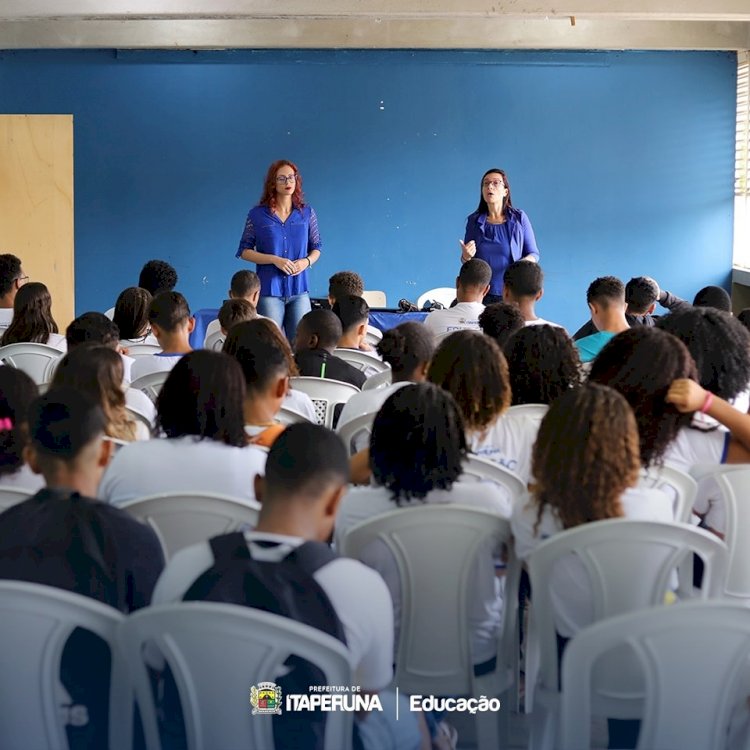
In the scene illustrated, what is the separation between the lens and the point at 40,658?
1957 mm

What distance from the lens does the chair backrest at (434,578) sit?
242 cm

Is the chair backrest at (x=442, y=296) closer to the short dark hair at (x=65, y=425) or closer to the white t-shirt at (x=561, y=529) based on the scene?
the white t-shirt at (x=561, y=529)

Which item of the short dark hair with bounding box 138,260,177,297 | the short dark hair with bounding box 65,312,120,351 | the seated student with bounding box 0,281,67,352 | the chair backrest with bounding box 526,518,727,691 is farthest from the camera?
the short dark hair with bounding box 138,260,177,297

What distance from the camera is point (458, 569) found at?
2475mm

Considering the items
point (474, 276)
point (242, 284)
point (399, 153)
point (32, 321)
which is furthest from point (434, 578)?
point (399, 153)

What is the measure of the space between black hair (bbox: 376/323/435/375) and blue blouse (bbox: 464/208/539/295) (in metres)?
3.39

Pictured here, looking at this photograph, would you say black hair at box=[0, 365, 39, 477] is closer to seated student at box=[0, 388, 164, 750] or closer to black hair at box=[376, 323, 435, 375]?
seated student at box=[0, 388, 164, 750]

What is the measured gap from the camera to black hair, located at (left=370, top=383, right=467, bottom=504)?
2.57m

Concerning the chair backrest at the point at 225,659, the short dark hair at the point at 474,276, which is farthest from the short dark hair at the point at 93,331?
the chair backrest at the point at 225,659

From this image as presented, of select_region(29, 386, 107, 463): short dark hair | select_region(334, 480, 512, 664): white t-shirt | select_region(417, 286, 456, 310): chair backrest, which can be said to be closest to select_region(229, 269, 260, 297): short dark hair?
select_region(417, 286, 456, 310): chair backrest

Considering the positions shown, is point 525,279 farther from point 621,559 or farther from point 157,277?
point 621,559

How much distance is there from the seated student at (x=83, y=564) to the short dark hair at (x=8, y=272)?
14.5 ft

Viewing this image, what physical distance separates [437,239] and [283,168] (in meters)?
2.62

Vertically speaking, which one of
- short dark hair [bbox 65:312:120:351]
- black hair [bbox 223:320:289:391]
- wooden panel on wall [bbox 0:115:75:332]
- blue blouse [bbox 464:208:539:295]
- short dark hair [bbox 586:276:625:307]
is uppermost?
wooden panel on wall [bbox 0:115:75:332]
